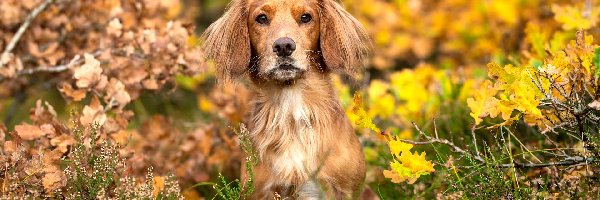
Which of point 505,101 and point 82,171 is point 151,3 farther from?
point 505,101

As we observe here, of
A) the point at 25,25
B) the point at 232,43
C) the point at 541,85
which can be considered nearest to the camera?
Result: the point at 541,85

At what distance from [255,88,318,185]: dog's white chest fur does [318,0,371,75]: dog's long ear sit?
0.23m

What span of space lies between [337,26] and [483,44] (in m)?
3.18

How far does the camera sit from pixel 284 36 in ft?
12.1

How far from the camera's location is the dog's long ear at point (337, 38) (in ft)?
13.1

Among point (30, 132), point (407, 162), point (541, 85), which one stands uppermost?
point (30, 132)

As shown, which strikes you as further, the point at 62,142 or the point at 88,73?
the point at 88,73

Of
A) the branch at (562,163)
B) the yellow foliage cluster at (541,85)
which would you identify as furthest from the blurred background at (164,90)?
the yellow foliage cluster at (541,85)

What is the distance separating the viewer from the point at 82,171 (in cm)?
350

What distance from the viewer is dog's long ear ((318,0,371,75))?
13.1 ft

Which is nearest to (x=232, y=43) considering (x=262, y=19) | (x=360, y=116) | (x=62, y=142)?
(x=262, y=19)

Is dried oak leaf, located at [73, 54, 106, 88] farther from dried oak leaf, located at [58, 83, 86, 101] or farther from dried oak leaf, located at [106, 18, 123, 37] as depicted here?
dried oak leaf, located at [106, 18, 123, 37]

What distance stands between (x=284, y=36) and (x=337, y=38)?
1.33 feet

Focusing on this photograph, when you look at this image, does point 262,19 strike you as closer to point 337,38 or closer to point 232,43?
point 232,43
